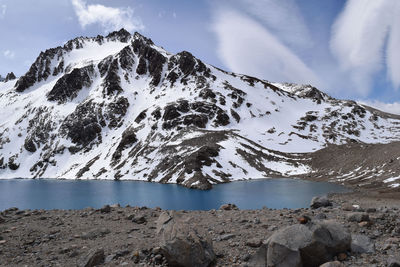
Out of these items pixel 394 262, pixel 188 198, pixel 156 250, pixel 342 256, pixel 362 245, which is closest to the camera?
pixel 394 262

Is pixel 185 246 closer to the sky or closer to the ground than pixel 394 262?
closer to the ground

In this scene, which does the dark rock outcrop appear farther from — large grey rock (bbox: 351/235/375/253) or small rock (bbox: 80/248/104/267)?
large grey rock (bbox: 351/235/375/253)

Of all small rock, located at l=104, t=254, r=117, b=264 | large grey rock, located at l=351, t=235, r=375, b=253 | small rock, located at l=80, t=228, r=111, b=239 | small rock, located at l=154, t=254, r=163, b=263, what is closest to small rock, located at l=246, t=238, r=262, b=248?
large grey rock, located at l=351, t=235, r=375, b=253

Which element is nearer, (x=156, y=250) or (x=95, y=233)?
(x=156, y=250)

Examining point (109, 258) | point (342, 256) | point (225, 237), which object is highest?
point (342, 256)

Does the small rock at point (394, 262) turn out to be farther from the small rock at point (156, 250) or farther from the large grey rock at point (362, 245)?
the small rock at point (156, 250)

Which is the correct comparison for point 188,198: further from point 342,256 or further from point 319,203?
point 342,256

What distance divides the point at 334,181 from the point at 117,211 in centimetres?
9005

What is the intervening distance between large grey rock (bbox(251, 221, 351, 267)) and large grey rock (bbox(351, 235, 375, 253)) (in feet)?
1.40

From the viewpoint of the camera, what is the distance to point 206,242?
11.6 m

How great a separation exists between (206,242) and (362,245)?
661 centimetres

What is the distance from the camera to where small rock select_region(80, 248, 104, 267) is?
39.7 ft

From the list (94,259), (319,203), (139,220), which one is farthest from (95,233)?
(319,203)

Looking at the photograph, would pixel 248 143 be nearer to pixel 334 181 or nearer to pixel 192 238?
pixel 334 181
